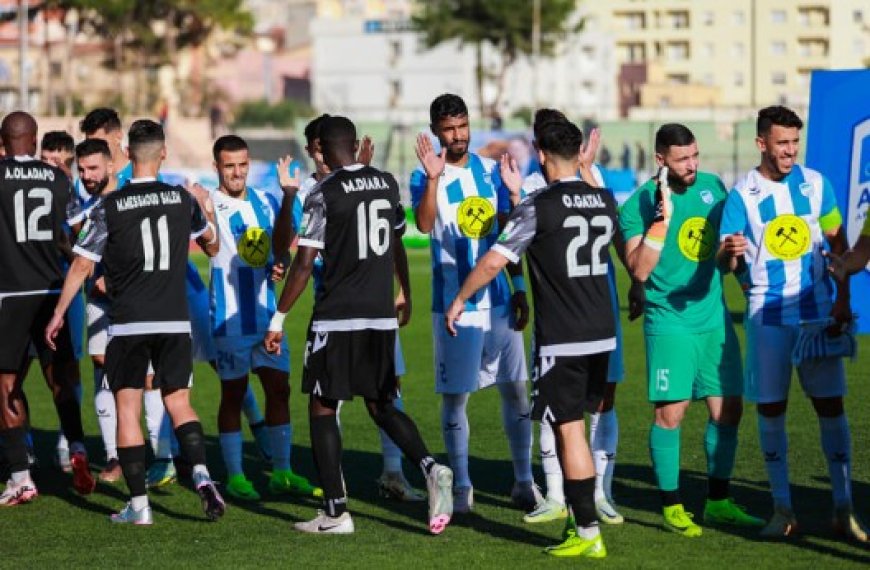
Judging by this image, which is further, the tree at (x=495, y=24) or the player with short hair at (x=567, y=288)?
the tree at (x=495, y=24)

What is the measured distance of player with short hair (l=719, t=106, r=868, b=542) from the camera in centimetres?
858

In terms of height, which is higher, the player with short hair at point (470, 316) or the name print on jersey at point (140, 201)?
the name print on jersey at point (140, 201)

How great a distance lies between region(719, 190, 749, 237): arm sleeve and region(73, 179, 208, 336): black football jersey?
2.95 m

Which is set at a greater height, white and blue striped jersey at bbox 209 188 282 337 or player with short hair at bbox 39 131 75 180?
player with short hair at bbox 39 131 75 180

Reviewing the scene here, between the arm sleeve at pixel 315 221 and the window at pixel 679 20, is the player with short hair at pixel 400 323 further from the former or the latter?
the window at pixel 679 20

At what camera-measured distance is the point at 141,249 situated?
29.7 ft

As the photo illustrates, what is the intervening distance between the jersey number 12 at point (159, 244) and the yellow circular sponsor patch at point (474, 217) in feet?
5.62

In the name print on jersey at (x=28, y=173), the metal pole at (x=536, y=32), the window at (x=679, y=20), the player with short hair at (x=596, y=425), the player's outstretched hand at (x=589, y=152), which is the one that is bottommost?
the player with short hair at (x=596, y=425)

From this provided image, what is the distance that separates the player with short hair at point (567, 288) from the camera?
816 centimetres

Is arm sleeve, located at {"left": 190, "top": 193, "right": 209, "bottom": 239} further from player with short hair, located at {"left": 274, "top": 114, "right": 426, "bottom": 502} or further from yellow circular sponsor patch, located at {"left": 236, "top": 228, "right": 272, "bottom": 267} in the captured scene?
yellow circular sponsor patch, located at {"left": 236, "top": 228, "right": 272, "bottom": 267}

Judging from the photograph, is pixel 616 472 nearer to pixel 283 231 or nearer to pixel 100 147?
pixel 283 231

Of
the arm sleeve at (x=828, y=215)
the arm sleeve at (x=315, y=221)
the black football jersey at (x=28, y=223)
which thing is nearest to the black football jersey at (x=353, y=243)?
the arm sleeve at (x=315, y=221)

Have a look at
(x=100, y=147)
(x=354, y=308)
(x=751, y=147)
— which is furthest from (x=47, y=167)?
(x=751, y=147)

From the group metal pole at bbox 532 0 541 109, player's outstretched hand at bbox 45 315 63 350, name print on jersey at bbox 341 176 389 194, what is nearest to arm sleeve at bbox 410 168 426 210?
name print on jersey at bbox 341 176 389 194
